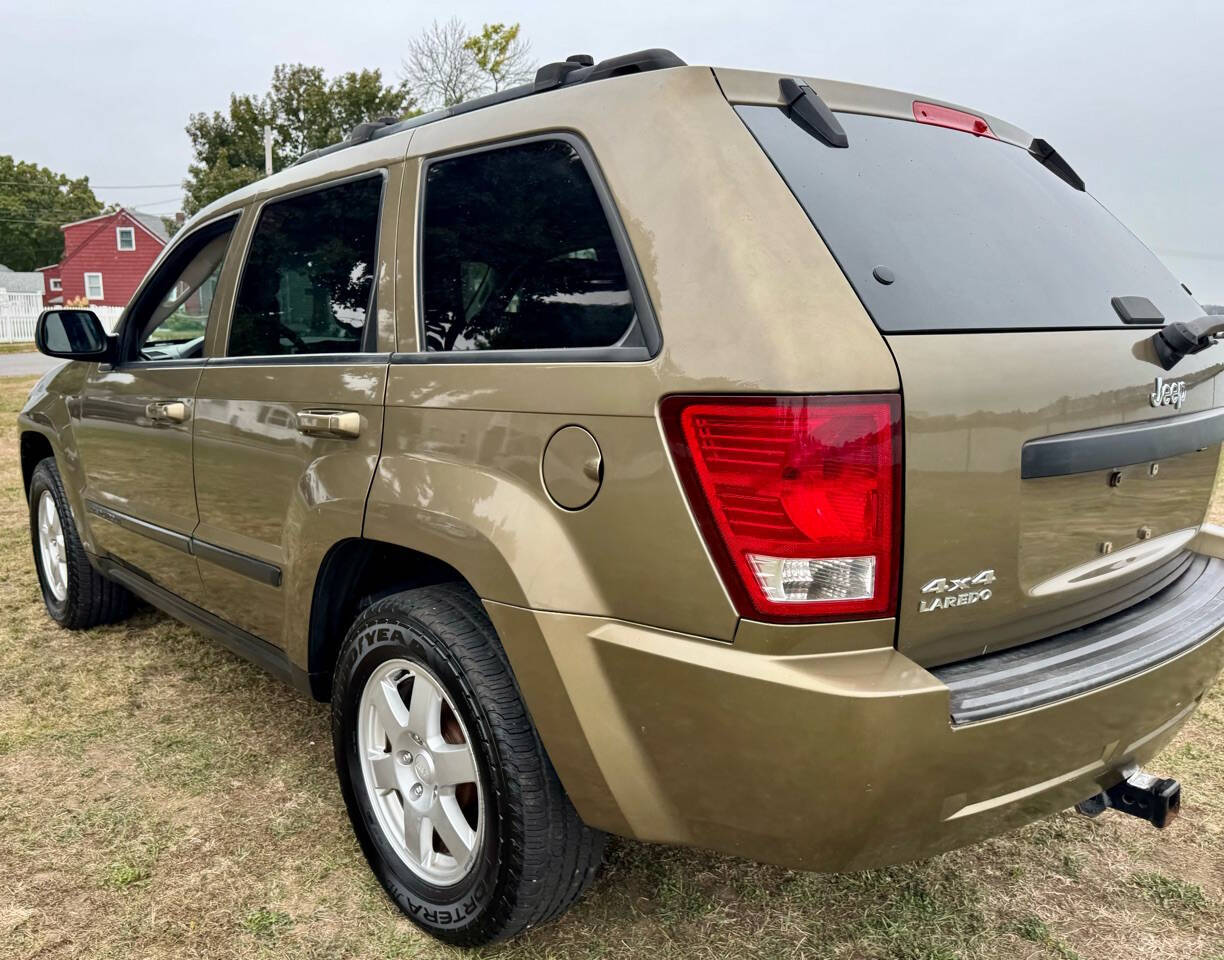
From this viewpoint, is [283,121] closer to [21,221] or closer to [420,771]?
[21,221]

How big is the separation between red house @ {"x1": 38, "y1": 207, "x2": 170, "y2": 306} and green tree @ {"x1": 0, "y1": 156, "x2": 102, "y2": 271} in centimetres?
1762

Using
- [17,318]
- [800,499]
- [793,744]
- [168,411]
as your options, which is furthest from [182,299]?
[17,318]

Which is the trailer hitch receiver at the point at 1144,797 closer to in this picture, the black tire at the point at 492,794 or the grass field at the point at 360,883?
the grass field at the point at 360,883

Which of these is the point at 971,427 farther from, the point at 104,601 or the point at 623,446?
the point at 104,601

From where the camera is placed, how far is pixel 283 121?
43.3 metres

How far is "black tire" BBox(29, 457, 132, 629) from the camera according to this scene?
4.19 meters

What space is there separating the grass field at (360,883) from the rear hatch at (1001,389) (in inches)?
18.8

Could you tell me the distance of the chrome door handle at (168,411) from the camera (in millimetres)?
3104

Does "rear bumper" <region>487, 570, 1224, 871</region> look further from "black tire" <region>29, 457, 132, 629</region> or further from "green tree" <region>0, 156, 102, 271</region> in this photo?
"green tree" <region>0, 156, 102, 271</region>

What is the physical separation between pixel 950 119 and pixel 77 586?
392cm

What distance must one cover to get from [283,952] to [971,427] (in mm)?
1901

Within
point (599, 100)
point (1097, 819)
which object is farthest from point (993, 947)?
point (599, 100)

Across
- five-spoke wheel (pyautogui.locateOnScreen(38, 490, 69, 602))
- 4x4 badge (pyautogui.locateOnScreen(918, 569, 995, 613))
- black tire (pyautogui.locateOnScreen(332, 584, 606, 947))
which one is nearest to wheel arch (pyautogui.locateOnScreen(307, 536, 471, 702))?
black tire (pyautogui.locateOnScreen(332, 584, 606, 947))

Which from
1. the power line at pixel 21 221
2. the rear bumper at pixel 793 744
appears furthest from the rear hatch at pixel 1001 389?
the power line at pixel 21 221
